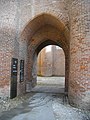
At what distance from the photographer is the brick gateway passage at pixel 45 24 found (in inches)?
243

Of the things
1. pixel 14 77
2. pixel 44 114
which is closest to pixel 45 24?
pixel 14 77

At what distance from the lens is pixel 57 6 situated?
803 cm

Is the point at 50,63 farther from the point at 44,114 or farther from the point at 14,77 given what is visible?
the point at 44,114

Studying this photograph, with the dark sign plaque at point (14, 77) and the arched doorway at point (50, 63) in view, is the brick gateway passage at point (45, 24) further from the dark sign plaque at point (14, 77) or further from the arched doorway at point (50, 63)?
the arched doorway at point (50, 63)

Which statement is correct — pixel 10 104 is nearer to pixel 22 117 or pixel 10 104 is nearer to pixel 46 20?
pixel 22 117

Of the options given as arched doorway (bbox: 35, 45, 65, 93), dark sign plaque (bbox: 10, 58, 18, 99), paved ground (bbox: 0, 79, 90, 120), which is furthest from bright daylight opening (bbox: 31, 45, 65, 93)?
paved ground (bbox: 0, 79, 90, 120)

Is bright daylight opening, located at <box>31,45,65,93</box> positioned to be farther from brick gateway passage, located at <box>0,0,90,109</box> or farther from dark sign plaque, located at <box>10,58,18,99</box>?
dark sign plaque, located at <box>10,58,18,99</box>

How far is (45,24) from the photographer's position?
32.6ft

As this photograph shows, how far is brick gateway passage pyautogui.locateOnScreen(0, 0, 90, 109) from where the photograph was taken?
243 inches

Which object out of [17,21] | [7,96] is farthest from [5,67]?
[17,21]

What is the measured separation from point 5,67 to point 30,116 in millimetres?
2897

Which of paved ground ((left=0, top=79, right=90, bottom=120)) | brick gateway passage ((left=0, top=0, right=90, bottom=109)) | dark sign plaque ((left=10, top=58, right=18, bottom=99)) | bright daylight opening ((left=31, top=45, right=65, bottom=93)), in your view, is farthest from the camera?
bright daylight opening ((left=31, top=45, right=65, bottom=93))

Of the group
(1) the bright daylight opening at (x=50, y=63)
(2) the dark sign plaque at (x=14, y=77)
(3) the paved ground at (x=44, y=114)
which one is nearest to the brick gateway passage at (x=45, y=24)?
(2) the dark sign plaque at (x=14, y=77)

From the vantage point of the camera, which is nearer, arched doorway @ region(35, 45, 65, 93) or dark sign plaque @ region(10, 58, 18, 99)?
dark sign plaque @ region(10, 58, 18, 99)
